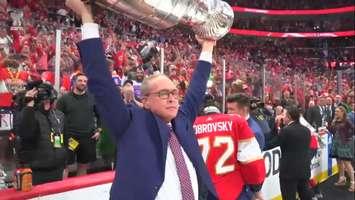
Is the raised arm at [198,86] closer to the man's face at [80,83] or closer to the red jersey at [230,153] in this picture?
the red jersey at [230,153]

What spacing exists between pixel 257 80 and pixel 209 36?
7486 mm

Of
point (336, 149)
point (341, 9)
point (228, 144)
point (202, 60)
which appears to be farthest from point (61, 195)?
point (341, 9)

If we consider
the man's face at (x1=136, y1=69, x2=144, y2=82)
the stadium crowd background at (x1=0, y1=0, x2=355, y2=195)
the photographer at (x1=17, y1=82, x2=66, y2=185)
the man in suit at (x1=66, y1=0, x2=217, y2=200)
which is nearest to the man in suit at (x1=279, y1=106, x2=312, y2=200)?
the stadium crowd background at (x1=0, y1=0, x2=355, y2=195)

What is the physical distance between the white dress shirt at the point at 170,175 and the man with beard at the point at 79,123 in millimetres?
2946

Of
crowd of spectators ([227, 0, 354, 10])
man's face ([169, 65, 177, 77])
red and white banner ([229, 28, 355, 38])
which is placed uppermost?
crowd of spectators ([227, 0, 354, 10])

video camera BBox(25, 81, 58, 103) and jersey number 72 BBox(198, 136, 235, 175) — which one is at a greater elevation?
video camera BBox(25, 81, 58, 103)

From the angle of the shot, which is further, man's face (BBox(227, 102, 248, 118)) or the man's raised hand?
man's face (BBox(227, 102, 248, 118))

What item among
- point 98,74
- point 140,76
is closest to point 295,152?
point 140,76

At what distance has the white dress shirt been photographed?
2.14 m

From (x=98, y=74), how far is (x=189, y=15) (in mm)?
1071

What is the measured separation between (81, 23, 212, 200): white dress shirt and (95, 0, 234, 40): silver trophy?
51 centimetres

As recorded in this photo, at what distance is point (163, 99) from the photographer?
229 centimetres

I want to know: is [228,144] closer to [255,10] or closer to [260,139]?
[260,139]

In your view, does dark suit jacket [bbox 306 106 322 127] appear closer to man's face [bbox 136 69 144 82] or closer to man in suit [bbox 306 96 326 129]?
man in suit [bbox 306 96 326 129]
